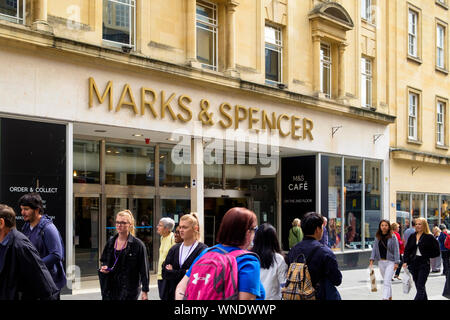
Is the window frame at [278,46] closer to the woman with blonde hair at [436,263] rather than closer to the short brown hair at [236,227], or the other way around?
the woman with blonde hair at [436,263]

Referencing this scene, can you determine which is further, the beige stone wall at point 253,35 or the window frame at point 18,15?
the beige stone wall at point 253,35

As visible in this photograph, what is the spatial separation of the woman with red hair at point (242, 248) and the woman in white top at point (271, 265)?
2.41 m

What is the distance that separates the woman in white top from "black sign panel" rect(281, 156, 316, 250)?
46.1ft

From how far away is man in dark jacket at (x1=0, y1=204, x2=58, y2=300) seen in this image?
561 centimetres

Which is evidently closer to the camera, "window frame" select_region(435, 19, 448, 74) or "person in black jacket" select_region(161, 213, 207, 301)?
"person in black jacket" select_region(161, 213, 207, 301)

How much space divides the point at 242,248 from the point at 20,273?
238cm

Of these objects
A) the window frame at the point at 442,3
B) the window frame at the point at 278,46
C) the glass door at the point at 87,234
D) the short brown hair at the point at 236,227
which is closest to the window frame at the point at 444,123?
the window frame at the point at 442,3

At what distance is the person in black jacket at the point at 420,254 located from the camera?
11866mm

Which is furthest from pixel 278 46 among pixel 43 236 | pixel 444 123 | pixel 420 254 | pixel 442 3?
pixel 43 236

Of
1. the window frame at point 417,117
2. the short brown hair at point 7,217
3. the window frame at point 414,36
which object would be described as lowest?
the short brown hair at point 7,217

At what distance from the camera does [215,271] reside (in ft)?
13.6

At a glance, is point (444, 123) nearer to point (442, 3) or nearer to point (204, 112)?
point (442, 3)

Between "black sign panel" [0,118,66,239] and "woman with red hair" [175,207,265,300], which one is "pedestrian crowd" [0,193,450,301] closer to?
"woman with red hair" [175,207,265,300]

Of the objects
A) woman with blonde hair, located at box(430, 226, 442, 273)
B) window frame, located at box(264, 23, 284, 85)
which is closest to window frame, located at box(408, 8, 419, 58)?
woman with blonde hair, located at box(430, 226, 442, 273)
